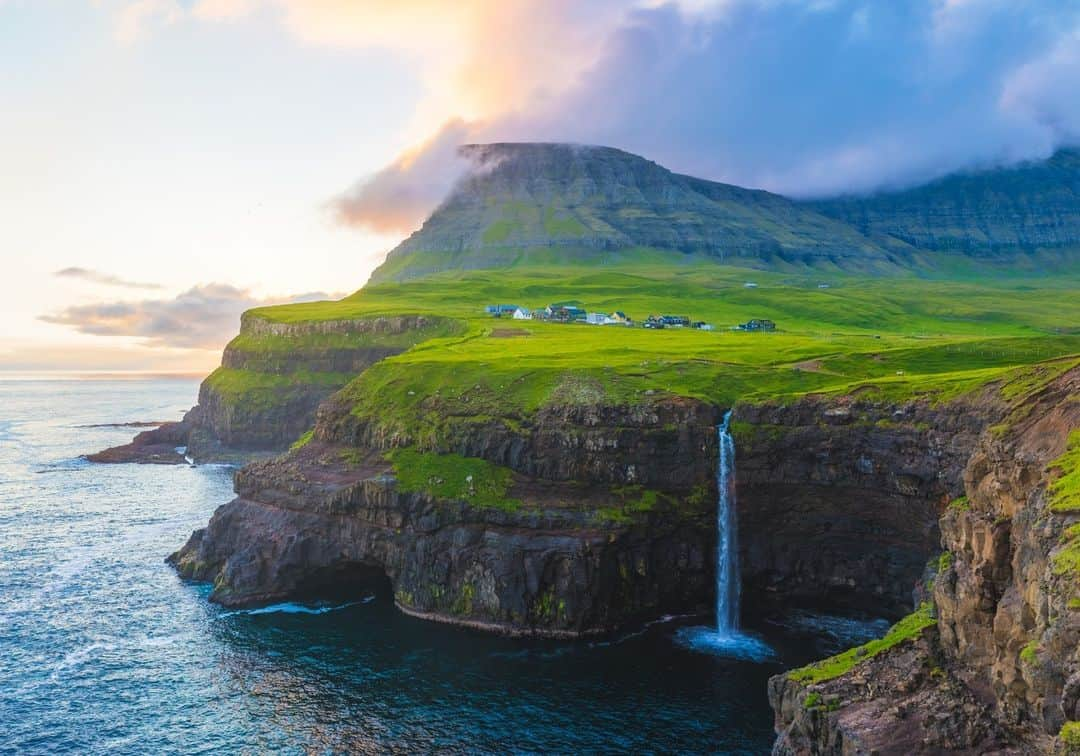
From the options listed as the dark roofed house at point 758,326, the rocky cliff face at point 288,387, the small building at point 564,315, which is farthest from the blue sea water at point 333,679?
the small building at point 564,315

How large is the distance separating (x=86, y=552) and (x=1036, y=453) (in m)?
116

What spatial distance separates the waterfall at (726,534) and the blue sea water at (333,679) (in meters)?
3.55

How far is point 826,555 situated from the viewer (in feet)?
269

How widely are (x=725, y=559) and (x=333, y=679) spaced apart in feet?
144

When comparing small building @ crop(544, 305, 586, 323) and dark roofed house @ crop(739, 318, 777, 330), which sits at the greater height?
small building @ crop(544, 305, 586, 323)

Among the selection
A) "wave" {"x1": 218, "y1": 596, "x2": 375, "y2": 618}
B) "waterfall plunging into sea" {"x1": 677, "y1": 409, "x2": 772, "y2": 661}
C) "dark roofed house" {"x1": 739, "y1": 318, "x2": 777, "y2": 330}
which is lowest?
"wave" {"x1": 218, "y1": 596, "x2": 375, "y2": 618}

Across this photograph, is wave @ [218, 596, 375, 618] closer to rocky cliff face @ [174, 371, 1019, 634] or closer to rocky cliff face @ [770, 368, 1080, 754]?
rocky cliff face @ [174, 371, 1019, 634]

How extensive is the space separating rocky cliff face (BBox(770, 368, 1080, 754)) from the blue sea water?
18.6m

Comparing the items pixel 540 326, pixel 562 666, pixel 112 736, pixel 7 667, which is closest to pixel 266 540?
pixel 7 667

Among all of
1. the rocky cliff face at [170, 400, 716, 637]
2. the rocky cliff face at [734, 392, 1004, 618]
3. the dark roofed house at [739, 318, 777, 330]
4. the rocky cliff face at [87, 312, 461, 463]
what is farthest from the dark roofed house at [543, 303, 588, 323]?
Answer: the rocky cliff face at [734, 392, 1004, 618]

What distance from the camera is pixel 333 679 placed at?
6844cm

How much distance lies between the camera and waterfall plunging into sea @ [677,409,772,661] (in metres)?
76.7

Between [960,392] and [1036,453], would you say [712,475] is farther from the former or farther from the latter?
[1036,453]

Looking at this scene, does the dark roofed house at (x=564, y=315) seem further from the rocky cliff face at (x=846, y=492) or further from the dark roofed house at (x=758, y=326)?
the rocky cliff face at (x=846, y=492)
